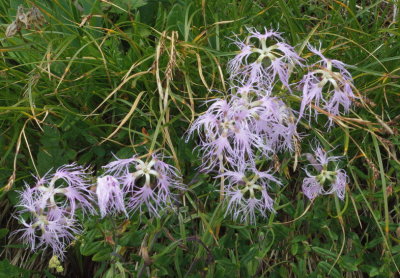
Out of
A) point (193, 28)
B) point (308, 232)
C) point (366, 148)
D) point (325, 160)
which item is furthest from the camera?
point (193, 28)

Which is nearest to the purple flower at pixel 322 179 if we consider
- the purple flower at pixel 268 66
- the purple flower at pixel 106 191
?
the purple flower at pixel 268 66

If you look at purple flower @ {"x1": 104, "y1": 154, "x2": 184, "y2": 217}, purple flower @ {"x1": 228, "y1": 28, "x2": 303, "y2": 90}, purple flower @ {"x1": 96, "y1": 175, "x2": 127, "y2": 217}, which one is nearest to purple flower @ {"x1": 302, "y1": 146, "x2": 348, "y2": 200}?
purple flower @ {"x1": 228, "y1": 28, "x2": 303, "y2": 90}

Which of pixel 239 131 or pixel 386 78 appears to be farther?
pixel 386 78

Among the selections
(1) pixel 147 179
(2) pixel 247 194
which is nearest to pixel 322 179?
(2) pixel 247 194

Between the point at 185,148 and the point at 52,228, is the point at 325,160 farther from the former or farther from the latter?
the point at 52,228

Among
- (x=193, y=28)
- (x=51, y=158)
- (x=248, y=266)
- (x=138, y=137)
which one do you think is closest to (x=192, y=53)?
(x=193, y=28)

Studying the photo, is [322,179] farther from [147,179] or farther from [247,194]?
[147,179]
